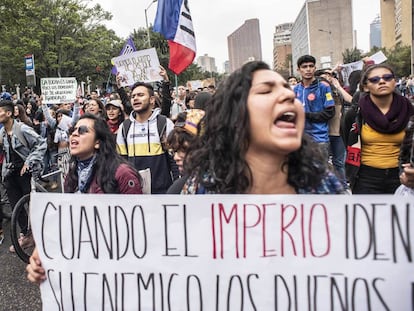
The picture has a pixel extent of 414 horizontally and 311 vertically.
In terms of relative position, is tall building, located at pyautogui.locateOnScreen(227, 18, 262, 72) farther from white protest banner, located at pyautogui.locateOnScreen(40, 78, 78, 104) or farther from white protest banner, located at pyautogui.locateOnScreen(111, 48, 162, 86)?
white protest banner, located at pyautogui.locateOnScreen(111, 48, 162, 86)

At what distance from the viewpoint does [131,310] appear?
5.81ft

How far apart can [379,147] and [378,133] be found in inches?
4.3

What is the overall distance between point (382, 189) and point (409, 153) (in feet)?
2.72

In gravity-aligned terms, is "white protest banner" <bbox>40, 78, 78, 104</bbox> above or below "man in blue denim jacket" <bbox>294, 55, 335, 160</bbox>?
above

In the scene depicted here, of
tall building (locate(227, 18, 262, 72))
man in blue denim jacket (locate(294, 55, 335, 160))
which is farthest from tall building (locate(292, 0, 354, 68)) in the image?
man in blue denim jacket (locate(294, 55, 335, 160))

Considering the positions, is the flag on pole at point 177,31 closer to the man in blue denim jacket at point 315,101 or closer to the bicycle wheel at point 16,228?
the man in blue denim jacket at point 315,101

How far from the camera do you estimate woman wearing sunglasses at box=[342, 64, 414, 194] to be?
11.1ft

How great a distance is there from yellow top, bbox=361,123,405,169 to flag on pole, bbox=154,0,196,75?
Answer: 290 cm

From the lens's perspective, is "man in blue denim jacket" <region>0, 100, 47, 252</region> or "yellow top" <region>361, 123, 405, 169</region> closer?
"yellow top" <region>361, 123, 405, 169</region>

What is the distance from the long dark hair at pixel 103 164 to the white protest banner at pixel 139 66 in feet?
11.0

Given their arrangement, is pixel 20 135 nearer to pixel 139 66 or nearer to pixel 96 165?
pixel 139 66

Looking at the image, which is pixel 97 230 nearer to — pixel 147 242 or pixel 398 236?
pixel 147 242

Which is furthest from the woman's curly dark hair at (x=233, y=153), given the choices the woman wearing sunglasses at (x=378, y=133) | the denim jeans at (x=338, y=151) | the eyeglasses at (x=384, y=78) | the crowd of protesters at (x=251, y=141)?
the denim jeans at (x=338, y=151)

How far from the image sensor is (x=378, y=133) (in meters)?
3.43
